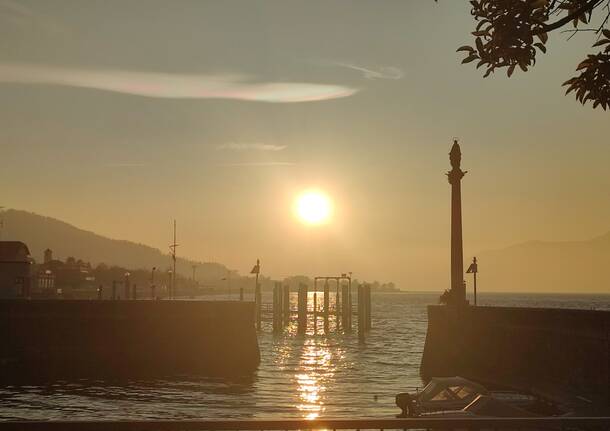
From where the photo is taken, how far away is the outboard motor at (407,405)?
79.8 ft

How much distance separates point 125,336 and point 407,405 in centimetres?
2644

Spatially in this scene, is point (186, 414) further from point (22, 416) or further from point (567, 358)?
point (567, 358)

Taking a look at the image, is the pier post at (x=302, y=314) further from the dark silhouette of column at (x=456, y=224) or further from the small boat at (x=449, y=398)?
the small boat at (x=449, y=398)

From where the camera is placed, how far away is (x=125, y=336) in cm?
4709

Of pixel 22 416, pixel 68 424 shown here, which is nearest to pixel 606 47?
pixel 68 424

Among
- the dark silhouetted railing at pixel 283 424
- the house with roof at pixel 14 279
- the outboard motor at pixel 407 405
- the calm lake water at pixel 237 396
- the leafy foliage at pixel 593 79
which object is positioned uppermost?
the leafy foliage at pixel 593 79

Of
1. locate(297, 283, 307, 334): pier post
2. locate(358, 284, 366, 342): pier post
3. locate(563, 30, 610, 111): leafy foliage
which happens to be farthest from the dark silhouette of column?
locate(297, 283, 307, 334): pier post

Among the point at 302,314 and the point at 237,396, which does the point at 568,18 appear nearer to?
the point at 237,396

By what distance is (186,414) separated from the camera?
3291cm

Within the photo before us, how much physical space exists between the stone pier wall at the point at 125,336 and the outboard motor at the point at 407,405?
902 inches

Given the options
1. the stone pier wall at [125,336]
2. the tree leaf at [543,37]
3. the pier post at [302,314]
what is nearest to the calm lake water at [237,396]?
the stone pier wall at [125,336]

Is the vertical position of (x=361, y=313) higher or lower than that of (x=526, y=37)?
lower

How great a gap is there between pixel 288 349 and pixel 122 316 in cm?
3225

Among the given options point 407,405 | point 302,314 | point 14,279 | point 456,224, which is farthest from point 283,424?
point 302,314
